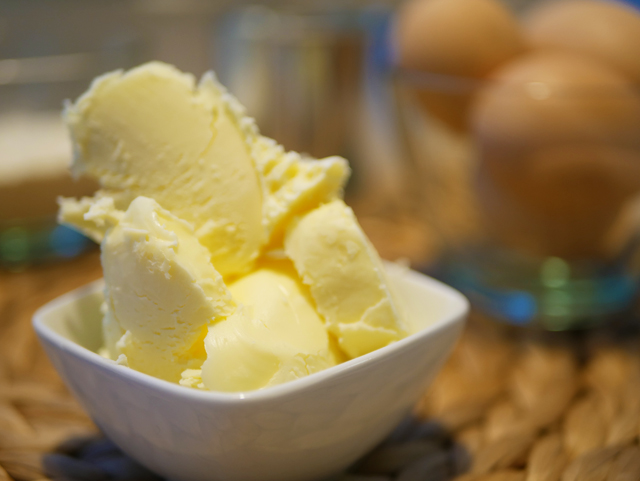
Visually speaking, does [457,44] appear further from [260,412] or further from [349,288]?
[260,412]

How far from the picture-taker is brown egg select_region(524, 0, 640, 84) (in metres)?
0.75

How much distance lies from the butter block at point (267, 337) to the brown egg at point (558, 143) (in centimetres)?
38

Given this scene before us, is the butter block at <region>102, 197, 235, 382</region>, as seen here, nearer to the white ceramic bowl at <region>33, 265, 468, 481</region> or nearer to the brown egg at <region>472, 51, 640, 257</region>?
the white ceramic bowl at <region>33, 265, 468, 481</region>

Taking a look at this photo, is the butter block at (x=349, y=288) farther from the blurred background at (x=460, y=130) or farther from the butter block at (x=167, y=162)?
the blurred background at (x=460, y=130)

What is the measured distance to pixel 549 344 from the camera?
29.2 inches

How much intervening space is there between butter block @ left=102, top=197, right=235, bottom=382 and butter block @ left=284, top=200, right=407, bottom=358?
7cm

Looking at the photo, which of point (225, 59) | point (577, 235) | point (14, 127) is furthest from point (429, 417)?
point (225, 59)

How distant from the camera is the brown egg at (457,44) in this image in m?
0.79

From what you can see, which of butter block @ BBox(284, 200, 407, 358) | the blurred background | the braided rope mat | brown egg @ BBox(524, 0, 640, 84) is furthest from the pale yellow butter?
brown egg @ BBox(524, 0, 640, 84)

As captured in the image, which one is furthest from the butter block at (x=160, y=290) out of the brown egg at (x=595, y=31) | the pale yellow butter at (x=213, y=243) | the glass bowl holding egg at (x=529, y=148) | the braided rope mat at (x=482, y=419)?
the brown egg at (x=595, y=31)

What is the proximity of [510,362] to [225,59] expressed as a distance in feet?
3.11

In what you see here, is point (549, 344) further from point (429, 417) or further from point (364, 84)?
point (364, 84)

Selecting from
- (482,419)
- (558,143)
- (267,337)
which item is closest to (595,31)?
(558,143)

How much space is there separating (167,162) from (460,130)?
0.47 m
